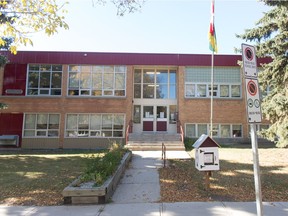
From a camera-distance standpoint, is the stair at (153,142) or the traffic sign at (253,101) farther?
the stair at (153,142)

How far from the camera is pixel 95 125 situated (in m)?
21.7

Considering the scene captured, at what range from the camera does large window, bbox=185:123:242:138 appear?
71.0 ft

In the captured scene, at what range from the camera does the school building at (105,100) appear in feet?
70.6

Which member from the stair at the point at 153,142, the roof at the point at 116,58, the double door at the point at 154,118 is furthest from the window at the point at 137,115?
the roof at the point at 116,58

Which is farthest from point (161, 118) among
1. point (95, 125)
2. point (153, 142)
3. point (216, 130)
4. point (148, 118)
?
point (95, 125)

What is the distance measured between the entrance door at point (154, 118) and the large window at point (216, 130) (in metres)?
2.02

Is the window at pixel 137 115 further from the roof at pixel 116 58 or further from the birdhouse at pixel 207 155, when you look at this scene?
the birdhouse at pixel 207 155

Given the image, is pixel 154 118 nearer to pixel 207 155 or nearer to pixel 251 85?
pixel 207 155

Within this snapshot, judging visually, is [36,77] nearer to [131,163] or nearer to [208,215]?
[131,163]

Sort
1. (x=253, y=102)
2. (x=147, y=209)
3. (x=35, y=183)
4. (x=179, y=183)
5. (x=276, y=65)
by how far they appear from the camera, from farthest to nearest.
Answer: (x=276, y=65), (x=35, y=183), (x=179, y=183), (x=147, y=209), (x=253, y=102)

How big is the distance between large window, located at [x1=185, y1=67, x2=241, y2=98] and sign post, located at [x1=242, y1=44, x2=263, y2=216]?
1793 centimetres

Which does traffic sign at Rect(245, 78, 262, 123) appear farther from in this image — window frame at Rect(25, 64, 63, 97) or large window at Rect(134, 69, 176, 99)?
window frame at Rect(25, 64, 63, 97)

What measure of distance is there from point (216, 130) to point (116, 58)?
10.1 m

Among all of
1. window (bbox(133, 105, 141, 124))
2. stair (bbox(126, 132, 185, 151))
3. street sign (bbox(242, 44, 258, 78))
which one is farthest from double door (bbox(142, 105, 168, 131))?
street sign (bbox(242, 44, 258, 78))
